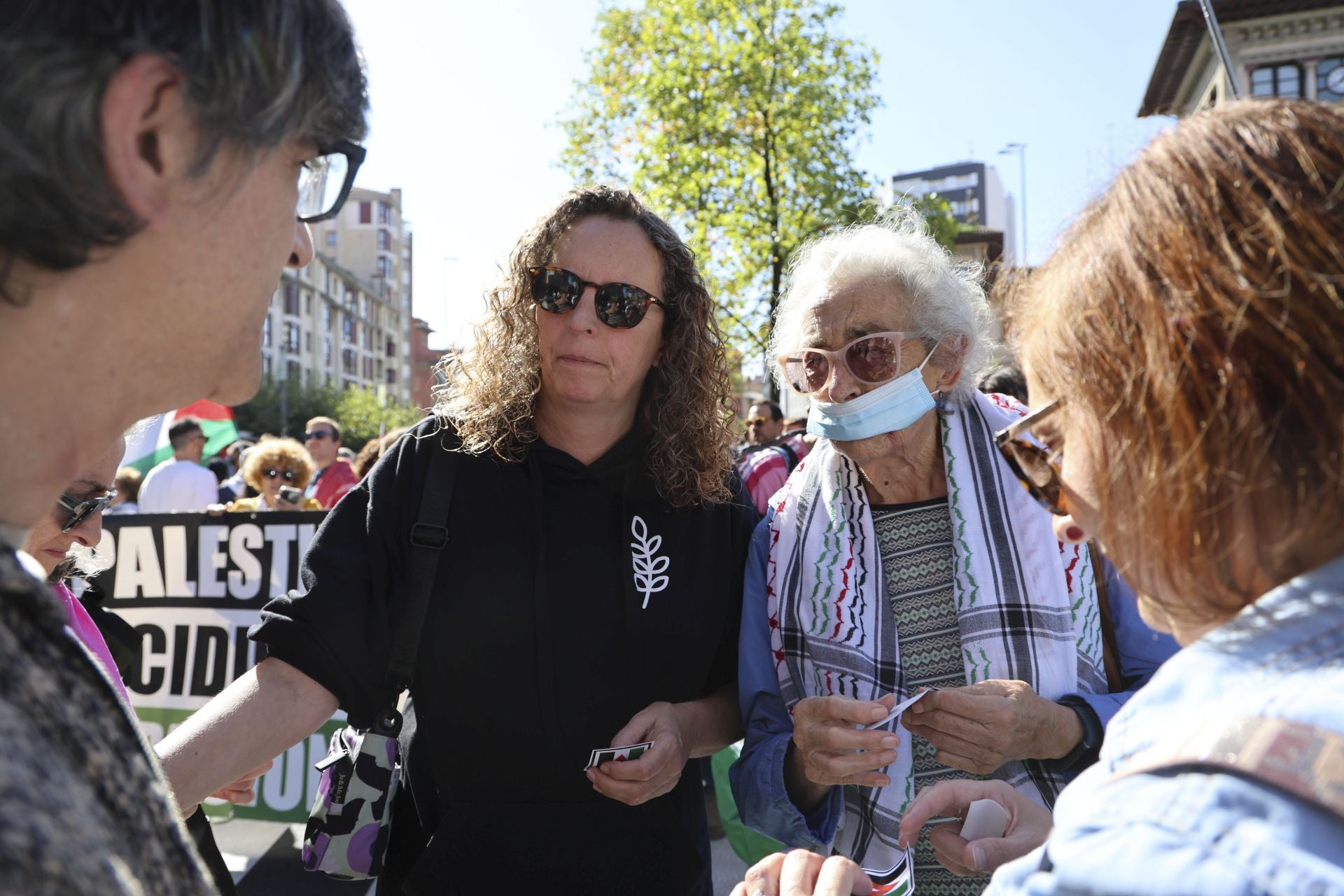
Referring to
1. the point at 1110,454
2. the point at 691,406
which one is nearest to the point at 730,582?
the point at 691,406

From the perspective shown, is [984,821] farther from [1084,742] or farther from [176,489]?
[176,489]

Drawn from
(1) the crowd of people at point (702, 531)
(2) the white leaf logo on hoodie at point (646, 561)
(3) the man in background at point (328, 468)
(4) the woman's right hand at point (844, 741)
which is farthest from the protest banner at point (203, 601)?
(4) the woman's right hand at point (844, 741)

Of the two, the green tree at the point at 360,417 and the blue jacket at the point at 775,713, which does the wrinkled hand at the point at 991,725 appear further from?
the green tree at the point at 360,417

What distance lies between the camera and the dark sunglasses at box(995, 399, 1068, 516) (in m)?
1.35

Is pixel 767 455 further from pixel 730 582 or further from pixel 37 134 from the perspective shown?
pixel 37 134

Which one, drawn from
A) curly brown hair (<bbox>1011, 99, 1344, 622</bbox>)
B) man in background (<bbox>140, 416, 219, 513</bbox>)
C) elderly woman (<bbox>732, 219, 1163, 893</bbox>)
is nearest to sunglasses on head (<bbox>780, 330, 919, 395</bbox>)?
elderly woman (<bbox>732, 219, 1163, 893</bbox>)

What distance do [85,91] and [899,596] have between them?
206cm

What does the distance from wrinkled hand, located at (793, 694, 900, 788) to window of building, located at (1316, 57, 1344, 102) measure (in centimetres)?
3434

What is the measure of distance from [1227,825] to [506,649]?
1.62 m

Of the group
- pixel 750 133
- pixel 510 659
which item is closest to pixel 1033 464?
pixel 510 659

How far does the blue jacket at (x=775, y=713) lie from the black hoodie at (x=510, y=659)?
0.16m

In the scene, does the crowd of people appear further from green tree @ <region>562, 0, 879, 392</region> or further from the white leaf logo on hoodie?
green tree @ <region>562, 0, 879, 392</region>

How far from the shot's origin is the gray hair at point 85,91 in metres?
0.90

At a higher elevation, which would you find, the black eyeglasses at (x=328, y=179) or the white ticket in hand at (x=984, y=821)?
the black eyeglasses at (x=328, y=179)
